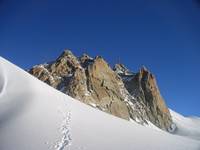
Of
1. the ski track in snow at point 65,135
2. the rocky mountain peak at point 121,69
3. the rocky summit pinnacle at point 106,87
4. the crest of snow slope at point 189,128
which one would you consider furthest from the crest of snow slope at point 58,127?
the rocky mountain peak at point 121,69

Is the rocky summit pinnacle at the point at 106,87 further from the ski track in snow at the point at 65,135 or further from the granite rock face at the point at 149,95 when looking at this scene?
the ski track in snow at the point at 65,135

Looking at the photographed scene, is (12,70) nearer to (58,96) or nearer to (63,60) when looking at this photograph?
(58,96)

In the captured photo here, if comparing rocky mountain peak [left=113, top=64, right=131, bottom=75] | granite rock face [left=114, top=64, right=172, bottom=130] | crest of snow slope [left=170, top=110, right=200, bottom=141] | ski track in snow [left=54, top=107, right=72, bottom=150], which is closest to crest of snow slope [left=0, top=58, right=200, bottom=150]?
ski track in snow [left=54, top=107, right=72, bottom=150]

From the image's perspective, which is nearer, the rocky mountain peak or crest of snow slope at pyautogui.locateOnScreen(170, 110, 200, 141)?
crest of snow slope at pyautogui.locateOnScreen(170, 110, 200, 141)

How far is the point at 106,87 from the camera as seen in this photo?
9862cm

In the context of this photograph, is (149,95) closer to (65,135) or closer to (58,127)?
(58,127)

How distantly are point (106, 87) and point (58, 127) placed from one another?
85.8 meters

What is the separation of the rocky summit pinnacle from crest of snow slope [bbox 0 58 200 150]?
225ft

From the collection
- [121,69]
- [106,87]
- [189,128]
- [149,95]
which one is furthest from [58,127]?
[121,69]

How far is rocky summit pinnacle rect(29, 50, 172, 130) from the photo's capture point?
9175 centimetres

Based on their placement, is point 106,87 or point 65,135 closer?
point 65,135

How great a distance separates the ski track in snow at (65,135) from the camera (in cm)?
1118

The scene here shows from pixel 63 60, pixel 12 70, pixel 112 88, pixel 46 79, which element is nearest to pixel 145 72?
pixel 112 88

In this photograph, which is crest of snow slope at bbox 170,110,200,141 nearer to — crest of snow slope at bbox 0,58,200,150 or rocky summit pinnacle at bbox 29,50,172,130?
rocky summit pinnacle at bbox 29,50,172,130
